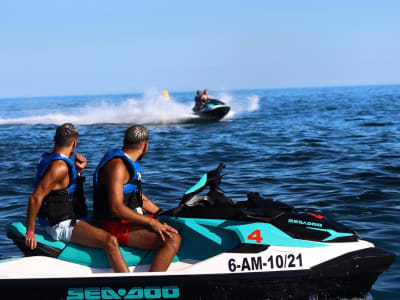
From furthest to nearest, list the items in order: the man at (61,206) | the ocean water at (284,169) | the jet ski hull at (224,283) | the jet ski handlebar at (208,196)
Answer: the ocean water at (284,169), the jet ski handlebar at (208,196), the man at (61,206), the jet ski hull at (224,283)

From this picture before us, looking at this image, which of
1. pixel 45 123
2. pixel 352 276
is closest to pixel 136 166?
pixel 352 276

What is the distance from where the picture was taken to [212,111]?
96.6 ft

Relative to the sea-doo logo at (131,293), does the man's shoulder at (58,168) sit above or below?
above

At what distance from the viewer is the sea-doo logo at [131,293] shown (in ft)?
13.9

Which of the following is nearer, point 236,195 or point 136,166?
point 136,166

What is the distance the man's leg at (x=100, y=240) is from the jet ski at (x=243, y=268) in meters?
0.14

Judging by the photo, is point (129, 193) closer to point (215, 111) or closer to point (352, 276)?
point (352, 276)

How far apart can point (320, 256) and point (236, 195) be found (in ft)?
16.8

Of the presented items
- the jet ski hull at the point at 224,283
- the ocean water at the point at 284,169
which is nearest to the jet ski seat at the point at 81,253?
the jet ski hull at the point at 224,283

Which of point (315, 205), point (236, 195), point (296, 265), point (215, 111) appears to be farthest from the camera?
point (215, 111)

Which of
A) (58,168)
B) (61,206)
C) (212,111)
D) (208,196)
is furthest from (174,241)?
(212,111)

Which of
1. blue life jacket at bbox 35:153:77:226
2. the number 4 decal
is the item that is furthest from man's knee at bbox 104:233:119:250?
the number 4 decal

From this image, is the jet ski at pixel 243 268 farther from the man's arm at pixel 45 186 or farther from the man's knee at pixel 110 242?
the man's arm at pixel 45 186

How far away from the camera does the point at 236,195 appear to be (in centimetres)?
935
